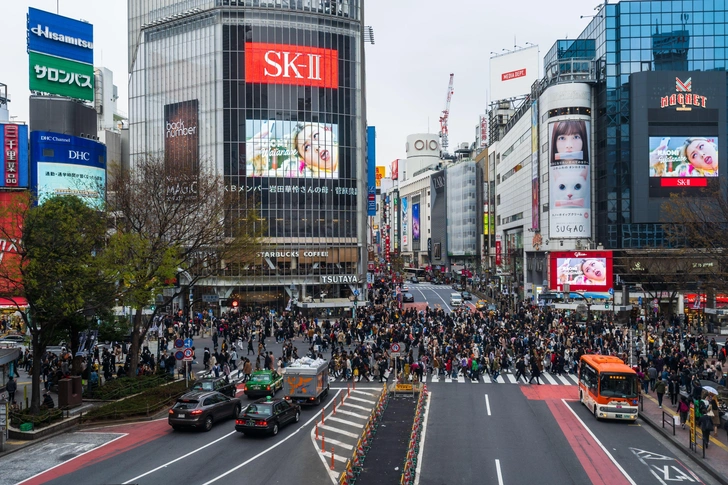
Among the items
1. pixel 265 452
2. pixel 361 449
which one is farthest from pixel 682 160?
pixel 265 452

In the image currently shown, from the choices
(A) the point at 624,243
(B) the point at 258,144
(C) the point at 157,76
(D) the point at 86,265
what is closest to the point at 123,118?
(C) the point at 157,76

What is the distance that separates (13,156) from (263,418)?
67141 mm

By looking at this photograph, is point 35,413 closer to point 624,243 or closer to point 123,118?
point 624,243

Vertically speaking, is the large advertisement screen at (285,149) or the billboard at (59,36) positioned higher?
the billboard at (59,36)

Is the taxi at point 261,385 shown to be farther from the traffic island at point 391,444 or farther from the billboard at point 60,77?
the billboard at point 60,77

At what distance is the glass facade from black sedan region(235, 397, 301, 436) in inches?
2231

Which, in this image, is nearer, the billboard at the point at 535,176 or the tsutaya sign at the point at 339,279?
the tsutaya sign at the point at 339,279

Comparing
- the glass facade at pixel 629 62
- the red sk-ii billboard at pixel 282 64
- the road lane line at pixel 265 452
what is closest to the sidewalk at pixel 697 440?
the road lane line at pixel 265 452

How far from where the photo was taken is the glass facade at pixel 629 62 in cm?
7044

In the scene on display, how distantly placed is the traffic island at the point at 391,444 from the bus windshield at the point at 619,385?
7.75m

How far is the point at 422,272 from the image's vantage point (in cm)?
16688

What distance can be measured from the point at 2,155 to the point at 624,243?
73.1 meters

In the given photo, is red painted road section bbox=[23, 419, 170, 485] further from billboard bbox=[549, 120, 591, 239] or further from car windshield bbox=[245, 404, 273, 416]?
billboard bbox=[549, 120, 591, 239]

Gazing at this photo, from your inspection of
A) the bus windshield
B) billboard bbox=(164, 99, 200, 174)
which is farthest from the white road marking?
billboard bbox=(164, 99, 200, 174)
